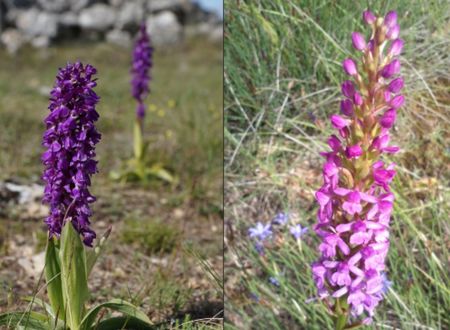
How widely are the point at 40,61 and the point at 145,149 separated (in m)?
12.2

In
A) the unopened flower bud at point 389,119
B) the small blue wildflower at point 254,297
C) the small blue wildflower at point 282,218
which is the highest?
the unopened flower bud at point 389,119

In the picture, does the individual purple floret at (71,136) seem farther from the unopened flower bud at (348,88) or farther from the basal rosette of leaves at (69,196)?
the unopened flower bud at (348,88)

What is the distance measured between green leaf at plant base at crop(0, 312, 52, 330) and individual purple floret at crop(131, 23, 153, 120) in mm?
3031

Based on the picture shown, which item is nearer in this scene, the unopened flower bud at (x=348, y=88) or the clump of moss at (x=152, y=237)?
the unopened flower bud at (x=348, y=88)

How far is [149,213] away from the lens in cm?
472

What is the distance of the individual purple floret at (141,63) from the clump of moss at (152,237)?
1591 millimetres

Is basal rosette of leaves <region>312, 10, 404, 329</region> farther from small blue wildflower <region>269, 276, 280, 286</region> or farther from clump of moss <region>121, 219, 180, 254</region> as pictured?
clump of moss <region>121, 219, 180, 254</region>

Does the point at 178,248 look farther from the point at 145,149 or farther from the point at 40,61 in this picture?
the point at 40,61

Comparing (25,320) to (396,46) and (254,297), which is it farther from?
(396,46)

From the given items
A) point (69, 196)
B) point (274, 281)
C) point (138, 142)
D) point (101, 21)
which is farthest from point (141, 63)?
point (101, 21)

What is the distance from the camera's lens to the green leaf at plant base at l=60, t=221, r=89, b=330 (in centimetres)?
230

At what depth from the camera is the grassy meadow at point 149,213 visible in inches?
123

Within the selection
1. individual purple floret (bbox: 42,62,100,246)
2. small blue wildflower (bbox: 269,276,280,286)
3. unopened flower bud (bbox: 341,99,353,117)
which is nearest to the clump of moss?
small blue wildflower (bbox: 269,276,280,286)

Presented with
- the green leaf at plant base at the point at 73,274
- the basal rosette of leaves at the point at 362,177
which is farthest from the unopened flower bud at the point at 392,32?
the green leaf at plant base at the point at 73,274
